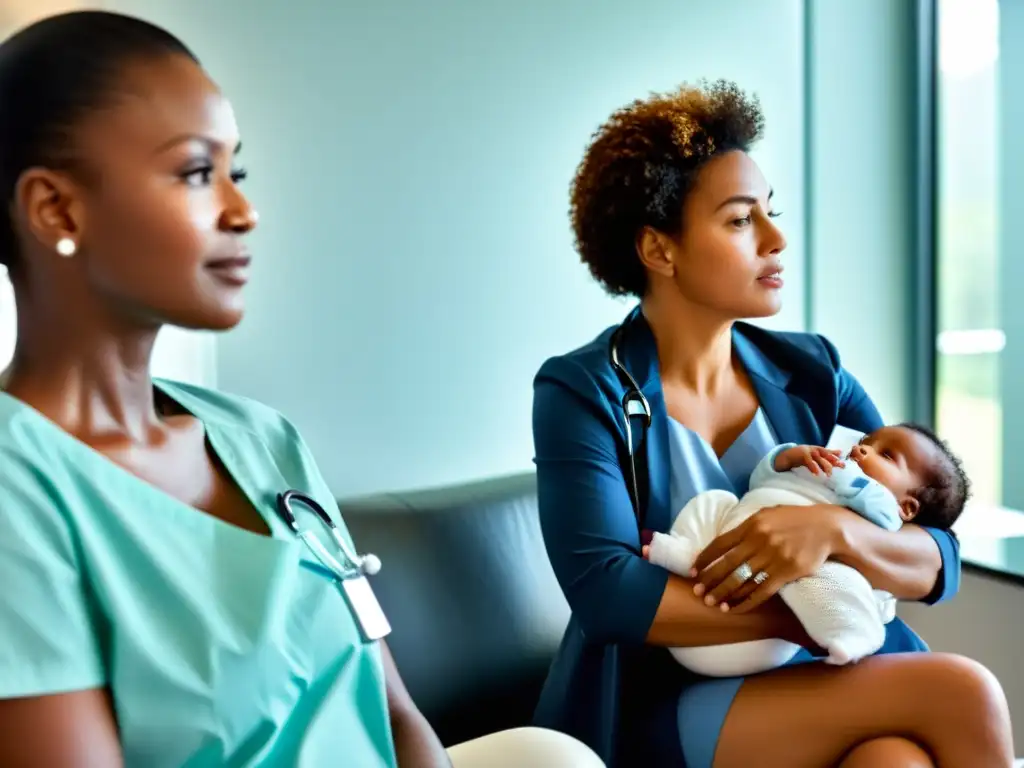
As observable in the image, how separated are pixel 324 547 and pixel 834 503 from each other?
75 cm

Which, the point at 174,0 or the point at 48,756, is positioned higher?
the point at 174,0

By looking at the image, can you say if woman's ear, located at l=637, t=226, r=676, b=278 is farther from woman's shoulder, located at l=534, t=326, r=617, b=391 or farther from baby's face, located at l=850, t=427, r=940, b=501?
baby's face, located at l=850, t=427, r=940, b=501

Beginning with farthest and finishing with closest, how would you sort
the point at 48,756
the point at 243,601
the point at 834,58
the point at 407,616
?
the point at 834,58
the point at 407,616
the point at 243,601
the point at 48,756

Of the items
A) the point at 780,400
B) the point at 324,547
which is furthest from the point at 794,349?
the point at 324,547

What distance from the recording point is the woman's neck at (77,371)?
0.89 meters

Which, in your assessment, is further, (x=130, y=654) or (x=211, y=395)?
(x=211, y=395)

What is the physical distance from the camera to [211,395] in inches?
44.0

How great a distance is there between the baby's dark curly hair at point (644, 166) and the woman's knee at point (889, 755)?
0.76 m

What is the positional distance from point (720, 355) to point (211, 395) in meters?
0.85

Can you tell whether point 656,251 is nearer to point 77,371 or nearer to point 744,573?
point 744,573

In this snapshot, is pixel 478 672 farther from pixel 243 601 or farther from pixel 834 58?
pixel 834 58

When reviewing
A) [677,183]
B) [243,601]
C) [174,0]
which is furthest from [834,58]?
[243,601]

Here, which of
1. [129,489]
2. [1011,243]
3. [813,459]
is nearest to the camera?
[129,489]

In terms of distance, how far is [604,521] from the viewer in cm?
144
